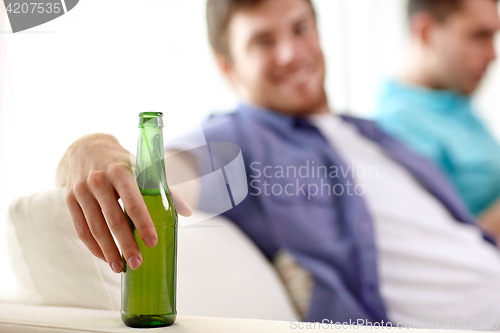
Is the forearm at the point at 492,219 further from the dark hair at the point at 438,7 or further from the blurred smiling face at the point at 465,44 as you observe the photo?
the dark hair at the point at 438,7

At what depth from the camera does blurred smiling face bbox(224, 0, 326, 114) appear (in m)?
1.26

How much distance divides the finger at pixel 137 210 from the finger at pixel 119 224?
0.04ft

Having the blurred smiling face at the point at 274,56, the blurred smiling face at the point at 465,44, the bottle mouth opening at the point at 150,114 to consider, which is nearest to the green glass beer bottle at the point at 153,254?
the bottle mouth opening at the point at 150,114

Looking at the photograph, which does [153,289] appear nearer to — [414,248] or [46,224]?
[46,224]

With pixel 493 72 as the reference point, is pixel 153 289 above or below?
above

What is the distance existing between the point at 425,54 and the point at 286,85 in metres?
0.94

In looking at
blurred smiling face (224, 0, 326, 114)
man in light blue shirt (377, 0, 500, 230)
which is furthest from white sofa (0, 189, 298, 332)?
man in light blue shirt (377, 0, 500, 230)

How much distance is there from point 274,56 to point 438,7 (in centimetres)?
101

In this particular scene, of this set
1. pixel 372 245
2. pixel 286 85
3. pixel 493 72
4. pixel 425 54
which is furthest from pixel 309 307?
pixel 493 72

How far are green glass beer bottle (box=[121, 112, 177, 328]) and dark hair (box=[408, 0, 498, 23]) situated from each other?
1.73 meters

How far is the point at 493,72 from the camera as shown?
2377mm

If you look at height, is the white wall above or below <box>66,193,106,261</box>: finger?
above

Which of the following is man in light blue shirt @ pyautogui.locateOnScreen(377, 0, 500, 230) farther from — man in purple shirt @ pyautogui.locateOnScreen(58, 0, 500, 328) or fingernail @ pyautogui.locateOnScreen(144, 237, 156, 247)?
fingernail @ pyautogui.locateOnScreen(144, 237, 156, 247)

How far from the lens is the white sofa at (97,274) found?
65 centimetres
